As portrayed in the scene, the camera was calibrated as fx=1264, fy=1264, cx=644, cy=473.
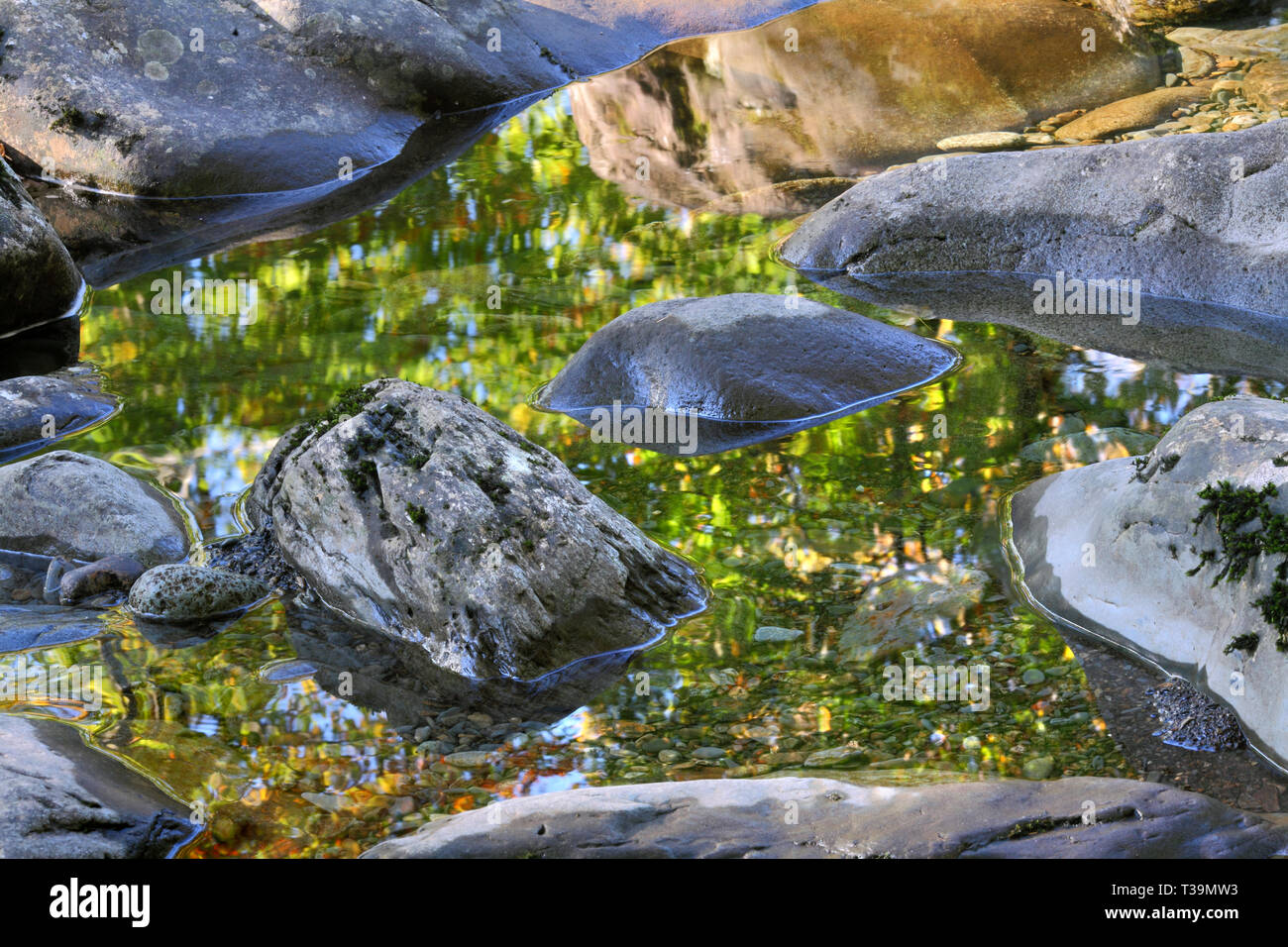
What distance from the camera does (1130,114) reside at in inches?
447

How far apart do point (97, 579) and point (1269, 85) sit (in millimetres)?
10854

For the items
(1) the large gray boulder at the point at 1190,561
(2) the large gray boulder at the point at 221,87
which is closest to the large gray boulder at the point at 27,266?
(2) the large gray boulder at the point at 221,87

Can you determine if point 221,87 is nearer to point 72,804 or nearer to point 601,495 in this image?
point 601,495

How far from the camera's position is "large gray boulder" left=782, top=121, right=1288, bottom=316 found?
793 cm

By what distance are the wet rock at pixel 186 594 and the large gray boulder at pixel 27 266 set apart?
4.41m

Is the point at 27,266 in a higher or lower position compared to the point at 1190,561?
higher

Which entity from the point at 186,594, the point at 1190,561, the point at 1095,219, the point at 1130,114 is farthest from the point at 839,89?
the point at 186,594

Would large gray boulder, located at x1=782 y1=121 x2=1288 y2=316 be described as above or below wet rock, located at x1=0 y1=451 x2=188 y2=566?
above

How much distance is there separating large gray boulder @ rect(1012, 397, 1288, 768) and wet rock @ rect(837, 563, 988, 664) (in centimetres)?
27

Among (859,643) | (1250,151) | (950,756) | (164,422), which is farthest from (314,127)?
(950,756)

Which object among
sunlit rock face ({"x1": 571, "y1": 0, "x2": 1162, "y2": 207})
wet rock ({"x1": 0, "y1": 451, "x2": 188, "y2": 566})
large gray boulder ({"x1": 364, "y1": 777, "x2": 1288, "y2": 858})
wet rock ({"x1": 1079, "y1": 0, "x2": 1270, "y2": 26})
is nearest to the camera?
large gray boulder ({"x1": 364, "y1": 777, "x2": 1288, "y2": 858})

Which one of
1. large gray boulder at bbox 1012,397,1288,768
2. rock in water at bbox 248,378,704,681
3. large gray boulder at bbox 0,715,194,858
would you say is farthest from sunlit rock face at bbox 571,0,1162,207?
large gray boulder at bbox 0,715,194,858

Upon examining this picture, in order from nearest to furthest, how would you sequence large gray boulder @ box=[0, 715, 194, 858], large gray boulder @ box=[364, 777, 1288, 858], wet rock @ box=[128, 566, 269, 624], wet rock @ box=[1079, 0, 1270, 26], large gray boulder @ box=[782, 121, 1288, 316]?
1. large gray boulder @ box=[364, 777, 1288, 858]
2. large gray boulder @ box=[0, 715, 194, 858]
3. wet rock @ box=[128, 566, 269, 624]
4. large gray boulder @ box=[782, 121, 1288, 316]
5. wet rock @ box=[1079, 0, 1270, 26]

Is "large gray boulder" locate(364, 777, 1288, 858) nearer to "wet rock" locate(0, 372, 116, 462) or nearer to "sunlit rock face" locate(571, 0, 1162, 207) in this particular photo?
"wet rock" locate(0, 372, 116, 462)
